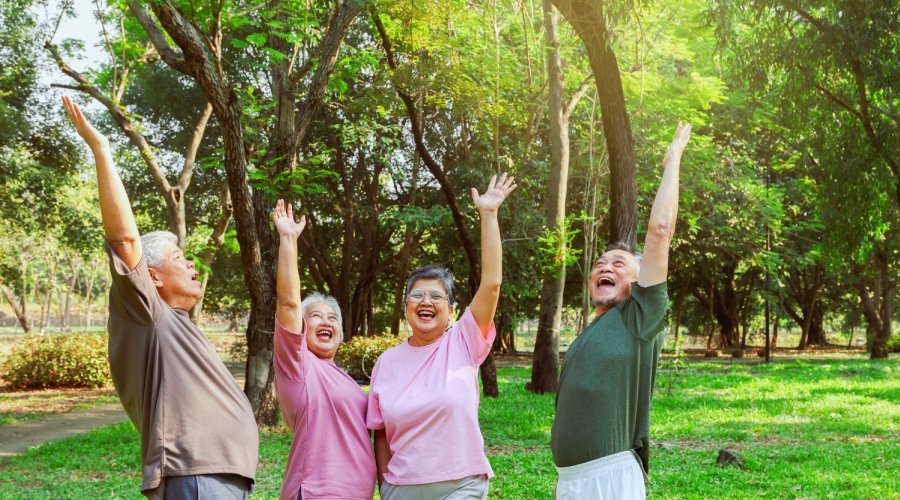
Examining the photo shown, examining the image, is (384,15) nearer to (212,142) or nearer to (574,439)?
(574,439)

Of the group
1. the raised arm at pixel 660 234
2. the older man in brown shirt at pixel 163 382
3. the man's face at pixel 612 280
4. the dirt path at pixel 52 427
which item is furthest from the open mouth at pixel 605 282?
the dirt path at pixel 52 427

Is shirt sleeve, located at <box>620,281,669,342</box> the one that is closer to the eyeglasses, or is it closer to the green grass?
the eyeglasses

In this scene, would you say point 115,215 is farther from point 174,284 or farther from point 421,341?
point 421,341

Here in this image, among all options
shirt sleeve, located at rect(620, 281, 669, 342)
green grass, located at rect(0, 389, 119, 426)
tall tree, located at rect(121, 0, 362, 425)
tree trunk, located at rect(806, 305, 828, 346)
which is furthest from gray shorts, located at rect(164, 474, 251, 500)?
tree trunk, located at rect(806, 305, 828, 346)

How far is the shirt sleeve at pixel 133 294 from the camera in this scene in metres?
2.72

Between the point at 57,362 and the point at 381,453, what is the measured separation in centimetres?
1946

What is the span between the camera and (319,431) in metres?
3.28

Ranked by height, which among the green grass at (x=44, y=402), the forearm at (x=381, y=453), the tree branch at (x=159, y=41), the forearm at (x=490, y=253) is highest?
the tree branch at (x=159, y=41)

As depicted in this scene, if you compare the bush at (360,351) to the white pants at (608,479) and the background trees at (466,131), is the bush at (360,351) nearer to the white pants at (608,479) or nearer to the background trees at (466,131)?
the background trees at (466,131)

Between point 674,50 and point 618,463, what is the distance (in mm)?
13018

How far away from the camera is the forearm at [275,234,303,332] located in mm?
3279

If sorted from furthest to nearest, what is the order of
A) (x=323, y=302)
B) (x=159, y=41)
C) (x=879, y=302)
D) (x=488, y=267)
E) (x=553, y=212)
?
(x=879, y=302)
(x=553, y=212)
(x=159, y=41)
(x=323, y=302)
(x=488, y=267)

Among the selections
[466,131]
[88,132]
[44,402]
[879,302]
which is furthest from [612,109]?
[879,302]

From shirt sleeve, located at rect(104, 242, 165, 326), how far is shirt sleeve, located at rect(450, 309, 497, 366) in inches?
45.9
